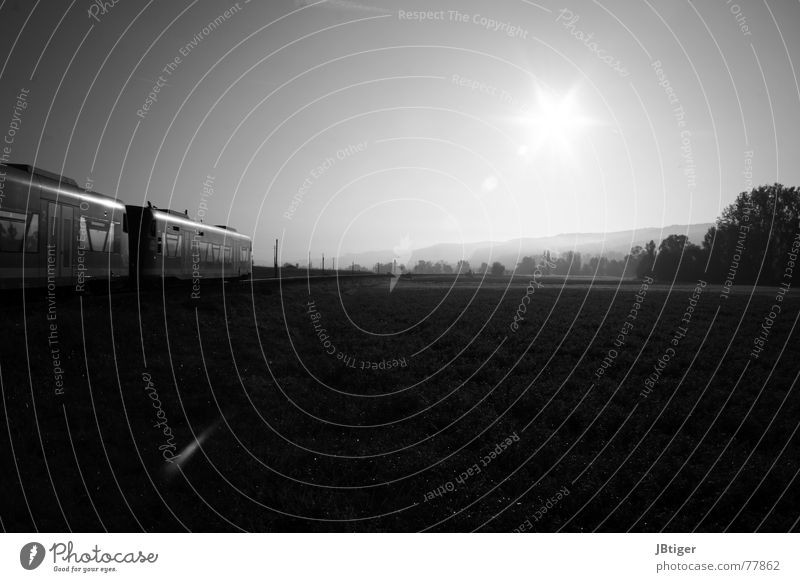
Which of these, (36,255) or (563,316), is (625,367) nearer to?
(563,316)

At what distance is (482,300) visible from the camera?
101 ft

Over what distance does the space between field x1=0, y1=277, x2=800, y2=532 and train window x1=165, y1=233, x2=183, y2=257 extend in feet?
28.5

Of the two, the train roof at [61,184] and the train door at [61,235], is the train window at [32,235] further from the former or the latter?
the train roof at [61,184]

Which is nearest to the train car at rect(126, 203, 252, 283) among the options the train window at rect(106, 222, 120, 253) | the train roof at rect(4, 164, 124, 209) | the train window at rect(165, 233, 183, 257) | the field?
the train window at rect(165, 233, 183, 257)

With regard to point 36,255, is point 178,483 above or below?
below

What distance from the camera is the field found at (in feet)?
27.1

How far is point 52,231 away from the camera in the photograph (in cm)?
1694

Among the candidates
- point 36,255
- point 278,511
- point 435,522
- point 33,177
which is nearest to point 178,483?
point 278,511

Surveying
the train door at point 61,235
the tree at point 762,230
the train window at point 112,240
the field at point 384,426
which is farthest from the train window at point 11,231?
the tree at point 762,230

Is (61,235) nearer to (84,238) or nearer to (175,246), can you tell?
(84,238)

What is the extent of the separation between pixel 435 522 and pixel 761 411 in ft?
32.0

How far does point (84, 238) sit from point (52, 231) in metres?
2.45

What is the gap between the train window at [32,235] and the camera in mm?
15555

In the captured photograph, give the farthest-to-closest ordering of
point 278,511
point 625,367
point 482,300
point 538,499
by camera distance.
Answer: point 482,300
point 625,367
point 538,499
point 278,511
